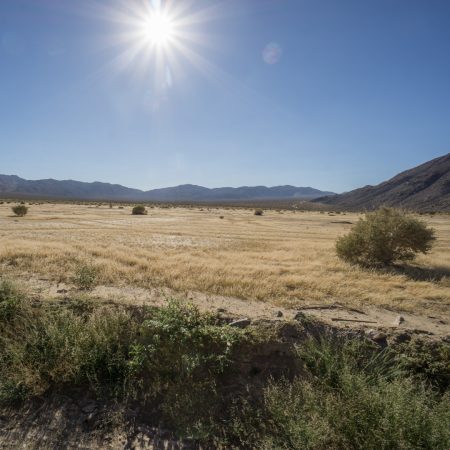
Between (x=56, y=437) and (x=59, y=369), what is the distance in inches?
51.9

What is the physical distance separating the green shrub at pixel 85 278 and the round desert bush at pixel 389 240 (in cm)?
1249

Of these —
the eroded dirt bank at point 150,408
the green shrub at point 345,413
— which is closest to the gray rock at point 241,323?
the eroded dirt bank at point 150,408

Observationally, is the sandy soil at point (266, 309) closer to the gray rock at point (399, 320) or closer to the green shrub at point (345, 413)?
the gray rock at point (399, 320)

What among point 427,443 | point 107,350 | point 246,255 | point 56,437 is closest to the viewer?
point 427,443

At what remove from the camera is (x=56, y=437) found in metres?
4.88

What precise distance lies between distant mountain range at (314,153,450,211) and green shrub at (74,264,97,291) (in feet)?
422

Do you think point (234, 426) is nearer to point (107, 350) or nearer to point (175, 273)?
point (107, 350)

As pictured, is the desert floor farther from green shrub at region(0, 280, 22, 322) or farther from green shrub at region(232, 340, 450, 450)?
green shrub at region(232, 340, 450, 450)

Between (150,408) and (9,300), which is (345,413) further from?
(9,300)

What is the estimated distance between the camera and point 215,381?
19.4 ft

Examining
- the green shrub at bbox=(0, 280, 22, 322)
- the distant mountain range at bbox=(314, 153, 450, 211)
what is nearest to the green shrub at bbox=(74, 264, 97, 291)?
the green shrub at bbox=(0, 280, 22, 322)

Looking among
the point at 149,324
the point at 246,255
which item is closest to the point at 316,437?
the point at 149,324

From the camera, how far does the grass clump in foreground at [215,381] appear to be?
4.57 metres

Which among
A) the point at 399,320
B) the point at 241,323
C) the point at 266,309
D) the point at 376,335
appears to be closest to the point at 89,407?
the point at 241,323
